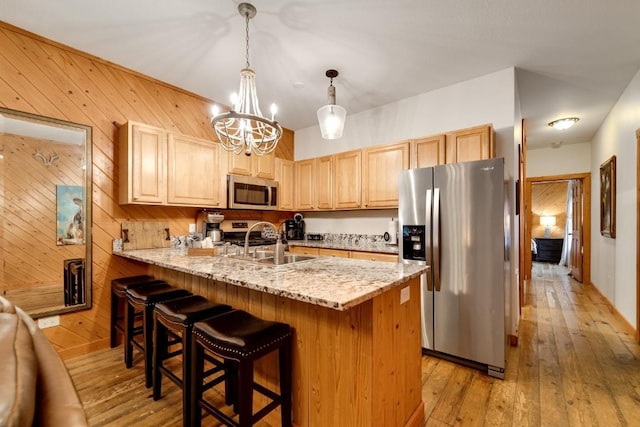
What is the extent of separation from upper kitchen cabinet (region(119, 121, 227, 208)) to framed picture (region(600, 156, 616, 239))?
198 inches

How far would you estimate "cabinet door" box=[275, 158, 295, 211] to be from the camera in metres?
4.38

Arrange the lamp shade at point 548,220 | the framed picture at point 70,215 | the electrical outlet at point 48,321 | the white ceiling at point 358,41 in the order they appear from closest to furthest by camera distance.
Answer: the white ceiling at point 358,41 → the electrical outlet at point 48,321 → the framed picture at point 70,215 → the lamp shade at point 548,220

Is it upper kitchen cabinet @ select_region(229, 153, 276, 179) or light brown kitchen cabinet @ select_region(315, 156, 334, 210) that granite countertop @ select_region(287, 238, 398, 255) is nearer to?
light brown kitchen cabinet @ select_region(315, 156, 334, 210)

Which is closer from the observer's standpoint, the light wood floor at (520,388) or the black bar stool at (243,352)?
the black bar stool at (243,352)

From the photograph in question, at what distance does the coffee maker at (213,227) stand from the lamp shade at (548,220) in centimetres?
1011

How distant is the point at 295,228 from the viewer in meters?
4.74

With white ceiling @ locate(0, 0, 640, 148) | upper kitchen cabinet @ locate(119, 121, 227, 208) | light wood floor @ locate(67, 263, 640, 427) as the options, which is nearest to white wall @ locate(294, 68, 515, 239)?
white ceiling @ locate(0, 0, 640, 148)

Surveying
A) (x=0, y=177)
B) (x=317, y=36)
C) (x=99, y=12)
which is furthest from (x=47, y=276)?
(x=317, y=36)

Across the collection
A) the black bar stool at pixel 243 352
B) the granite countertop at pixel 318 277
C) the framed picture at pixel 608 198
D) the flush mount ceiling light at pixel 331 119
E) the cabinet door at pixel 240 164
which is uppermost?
the flush mount ceiling light at pixel 331 119

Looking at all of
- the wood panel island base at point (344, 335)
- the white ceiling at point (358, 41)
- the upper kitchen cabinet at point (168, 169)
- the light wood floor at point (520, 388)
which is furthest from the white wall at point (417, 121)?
the wood panel island base at point (344, 335)

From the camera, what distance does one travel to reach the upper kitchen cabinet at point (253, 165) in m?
3.74

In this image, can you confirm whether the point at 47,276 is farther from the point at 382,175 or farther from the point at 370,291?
A: the point at 382,175

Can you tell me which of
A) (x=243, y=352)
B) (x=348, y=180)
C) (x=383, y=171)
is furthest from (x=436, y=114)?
(x=243, y=352)

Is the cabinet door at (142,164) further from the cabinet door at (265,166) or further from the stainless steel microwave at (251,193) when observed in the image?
the cabinet door at (265,166)
